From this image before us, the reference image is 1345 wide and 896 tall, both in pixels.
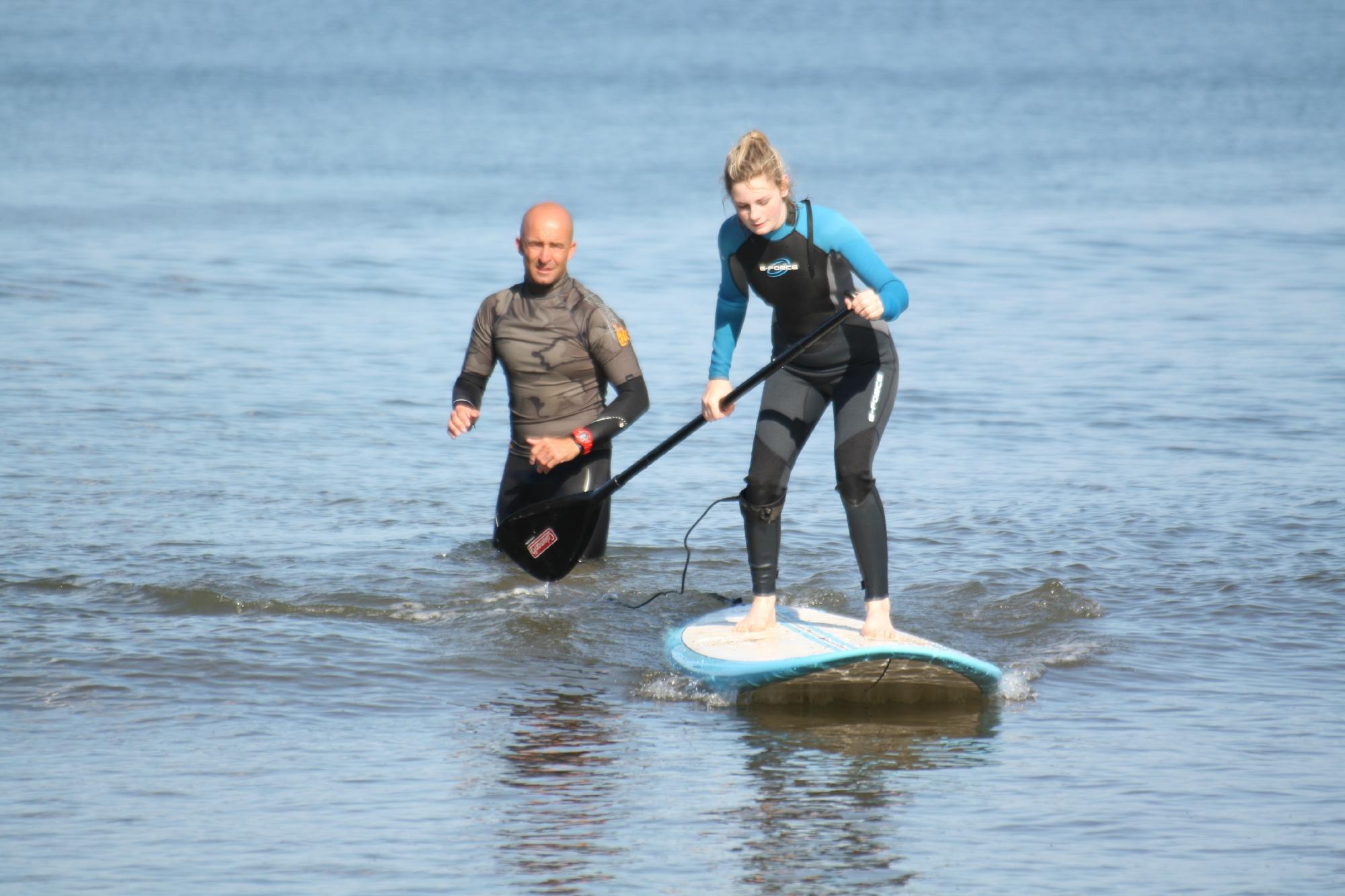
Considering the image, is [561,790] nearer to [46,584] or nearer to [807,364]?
[807,364]

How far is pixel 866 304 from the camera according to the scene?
5.42 m

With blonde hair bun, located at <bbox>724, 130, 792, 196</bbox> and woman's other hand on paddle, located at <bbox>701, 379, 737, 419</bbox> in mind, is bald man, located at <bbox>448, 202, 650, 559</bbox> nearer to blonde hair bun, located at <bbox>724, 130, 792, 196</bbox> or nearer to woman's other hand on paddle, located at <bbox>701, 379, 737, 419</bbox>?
woman's other hand on paddle, located at <bbox>701, 379, 737, 419</bbox>

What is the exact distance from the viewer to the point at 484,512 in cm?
928

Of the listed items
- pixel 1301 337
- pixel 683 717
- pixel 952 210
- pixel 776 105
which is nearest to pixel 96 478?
pixel 683 717

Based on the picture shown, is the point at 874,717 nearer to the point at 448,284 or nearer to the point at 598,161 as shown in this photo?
the point at 448,284

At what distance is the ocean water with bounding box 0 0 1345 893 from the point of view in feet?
15.7

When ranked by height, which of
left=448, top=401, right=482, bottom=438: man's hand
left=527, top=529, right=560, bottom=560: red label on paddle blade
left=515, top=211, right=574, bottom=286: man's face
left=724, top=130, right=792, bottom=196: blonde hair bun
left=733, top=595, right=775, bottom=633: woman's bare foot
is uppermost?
left=724, top=130, right=792, bottom=196: blonde hair bun

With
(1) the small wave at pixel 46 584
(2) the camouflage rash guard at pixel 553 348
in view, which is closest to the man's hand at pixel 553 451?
(2) the camouflage rash guard at pixel 553 348

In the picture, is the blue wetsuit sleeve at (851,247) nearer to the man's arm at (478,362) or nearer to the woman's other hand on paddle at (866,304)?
the woman's other hand on paddle at (866,304)

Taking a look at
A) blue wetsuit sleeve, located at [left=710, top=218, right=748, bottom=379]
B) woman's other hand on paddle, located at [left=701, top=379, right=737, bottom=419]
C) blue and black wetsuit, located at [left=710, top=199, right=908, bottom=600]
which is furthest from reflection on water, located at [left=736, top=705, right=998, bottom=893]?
blue wetsuit sleeve, located at [left=710, top=218, right=748, bottom=379]

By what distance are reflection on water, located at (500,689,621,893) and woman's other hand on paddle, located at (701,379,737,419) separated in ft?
3.63

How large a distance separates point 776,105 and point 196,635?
31874 mm

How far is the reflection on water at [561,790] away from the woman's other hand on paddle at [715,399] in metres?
1.11

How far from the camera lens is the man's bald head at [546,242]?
23.0ft
